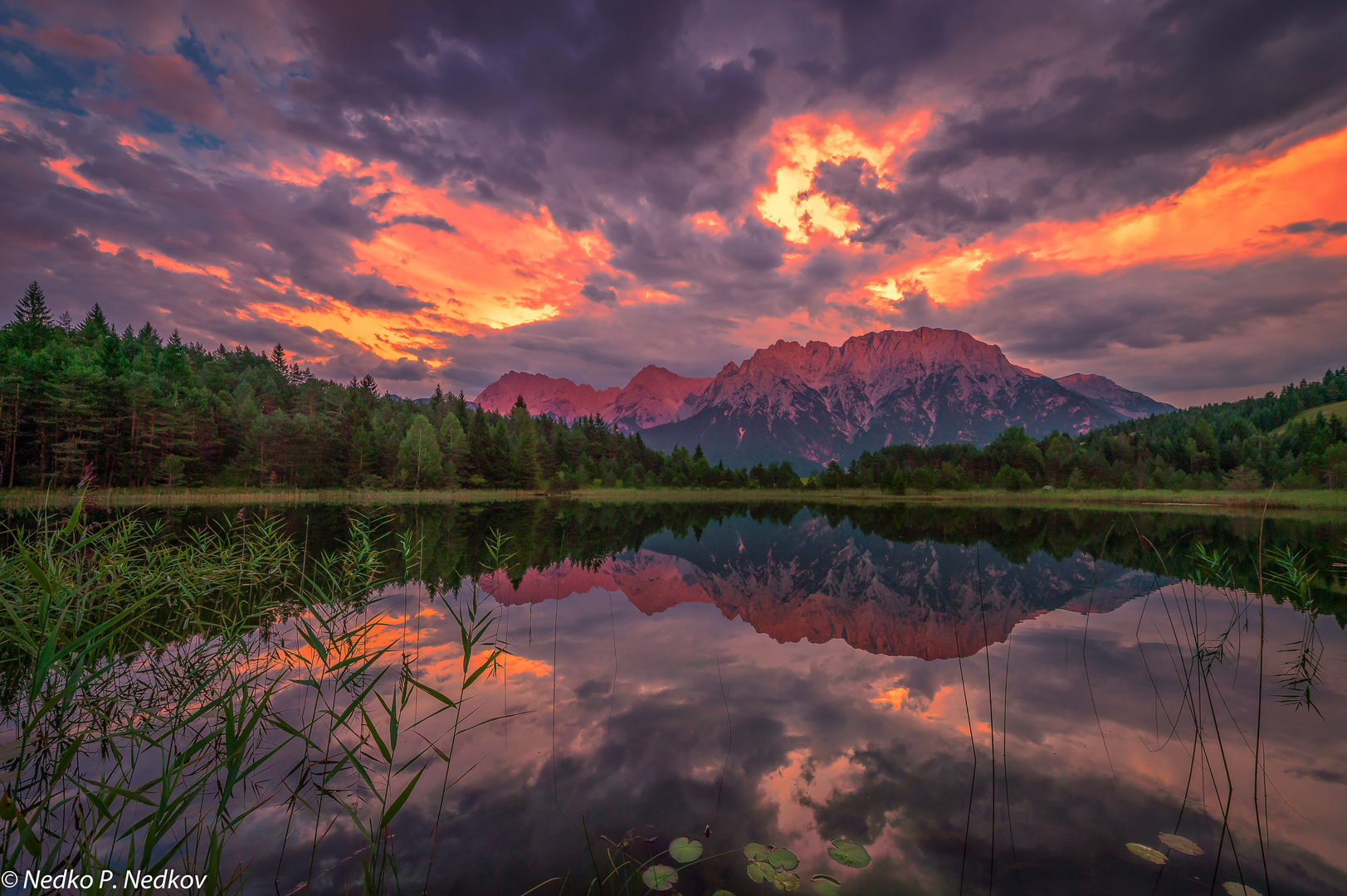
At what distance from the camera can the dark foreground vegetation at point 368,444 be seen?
5494 centimetres

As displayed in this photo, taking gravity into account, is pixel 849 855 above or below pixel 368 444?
below

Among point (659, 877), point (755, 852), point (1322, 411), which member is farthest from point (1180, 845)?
point (1322, 411)

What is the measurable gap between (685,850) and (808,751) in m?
2.90

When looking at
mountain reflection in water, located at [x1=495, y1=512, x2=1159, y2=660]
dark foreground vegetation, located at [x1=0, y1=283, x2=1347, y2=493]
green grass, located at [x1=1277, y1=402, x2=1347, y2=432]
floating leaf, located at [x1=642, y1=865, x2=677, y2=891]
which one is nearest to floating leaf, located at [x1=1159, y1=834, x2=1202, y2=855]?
mountain reflection in water, located at [x1=495, y1=512, x2=1159, y2=660]

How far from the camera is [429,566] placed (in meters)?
20.6

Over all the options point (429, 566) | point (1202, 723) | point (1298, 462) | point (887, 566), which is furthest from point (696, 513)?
point (1298, 462)

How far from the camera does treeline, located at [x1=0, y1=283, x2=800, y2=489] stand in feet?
171

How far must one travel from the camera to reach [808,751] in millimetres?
7266

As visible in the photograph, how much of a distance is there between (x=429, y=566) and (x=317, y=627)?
8.41m

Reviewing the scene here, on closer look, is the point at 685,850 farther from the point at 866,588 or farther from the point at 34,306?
the point at 34,306

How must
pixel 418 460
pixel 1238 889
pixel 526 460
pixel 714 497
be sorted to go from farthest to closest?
pixel 714 497
pixel 526 460
pixel 418 460
pixel 1238 889

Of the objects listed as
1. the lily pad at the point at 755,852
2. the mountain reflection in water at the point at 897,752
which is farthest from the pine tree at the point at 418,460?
the lily pad at the point at 755,852

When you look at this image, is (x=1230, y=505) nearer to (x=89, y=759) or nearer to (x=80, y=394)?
(x=89, y=759)

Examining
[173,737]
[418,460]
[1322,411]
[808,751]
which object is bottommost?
[173,737]
